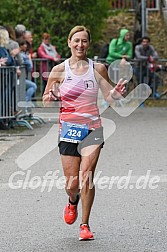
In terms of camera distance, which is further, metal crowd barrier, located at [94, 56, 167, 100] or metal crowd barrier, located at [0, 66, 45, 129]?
metal crowd barrier, located at [94, 56, 167, 100]

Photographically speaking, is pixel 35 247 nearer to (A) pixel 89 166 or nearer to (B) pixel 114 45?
(A) pixel 89 166

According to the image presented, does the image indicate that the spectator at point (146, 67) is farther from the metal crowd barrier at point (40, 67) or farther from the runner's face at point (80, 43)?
the runner's face at point (80, 43)

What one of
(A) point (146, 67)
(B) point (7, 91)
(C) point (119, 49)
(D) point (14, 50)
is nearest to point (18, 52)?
(D) point (14, 50)

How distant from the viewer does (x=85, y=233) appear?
7.47 metres

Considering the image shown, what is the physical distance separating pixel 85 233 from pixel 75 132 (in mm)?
893

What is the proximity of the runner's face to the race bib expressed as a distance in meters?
0.62

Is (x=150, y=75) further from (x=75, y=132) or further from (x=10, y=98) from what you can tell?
(x=75, y=132)

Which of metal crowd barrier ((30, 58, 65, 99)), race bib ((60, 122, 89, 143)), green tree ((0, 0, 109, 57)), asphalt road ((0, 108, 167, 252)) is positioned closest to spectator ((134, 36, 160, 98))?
metal crowd barrier ((30, 58, 65, 99))

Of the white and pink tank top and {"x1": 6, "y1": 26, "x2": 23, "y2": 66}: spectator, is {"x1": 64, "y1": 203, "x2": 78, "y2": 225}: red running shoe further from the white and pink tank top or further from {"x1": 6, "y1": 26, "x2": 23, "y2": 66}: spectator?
{"x1": 6, "y1": 26, "x2": 23, "y2": 66}: spectator

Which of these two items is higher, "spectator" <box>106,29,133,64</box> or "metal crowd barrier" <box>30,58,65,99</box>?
"spectator" <box>106,29,133,64</box>

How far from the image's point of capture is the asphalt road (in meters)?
7.44

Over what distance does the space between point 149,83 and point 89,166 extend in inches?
570

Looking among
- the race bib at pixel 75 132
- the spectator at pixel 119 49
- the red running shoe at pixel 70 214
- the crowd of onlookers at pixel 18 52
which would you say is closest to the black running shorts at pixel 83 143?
the race bib at pixel 75 132

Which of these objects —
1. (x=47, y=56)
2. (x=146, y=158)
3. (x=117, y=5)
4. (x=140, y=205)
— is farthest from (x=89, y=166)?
(x=117, y=5)
